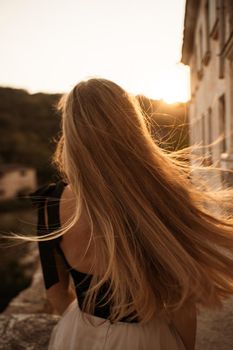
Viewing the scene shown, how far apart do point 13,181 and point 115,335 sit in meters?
47.7

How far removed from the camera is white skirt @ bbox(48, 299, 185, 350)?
4.53ft

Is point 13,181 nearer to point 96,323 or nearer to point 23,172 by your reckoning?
point 23,172

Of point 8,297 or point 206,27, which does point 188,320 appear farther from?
point 8,297

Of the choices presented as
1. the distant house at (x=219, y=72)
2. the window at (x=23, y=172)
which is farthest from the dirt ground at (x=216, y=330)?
the window at (x=23, y=172)

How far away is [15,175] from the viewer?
47562 mm

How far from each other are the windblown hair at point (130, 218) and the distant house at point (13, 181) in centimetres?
4558

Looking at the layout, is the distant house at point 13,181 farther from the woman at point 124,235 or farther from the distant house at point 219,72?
the woman at point 124,235

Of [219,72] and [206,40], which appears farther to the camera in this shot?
[206,40]

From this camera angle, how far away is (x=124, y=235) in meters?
1.32

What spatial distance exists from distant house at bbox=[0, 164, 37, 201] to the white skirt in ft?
149

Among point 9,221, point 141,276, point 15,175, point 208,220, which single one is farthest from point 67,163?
point 15,175

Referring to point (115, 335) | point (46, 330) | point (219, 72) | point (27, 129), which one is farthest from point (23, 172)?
point (115, 335)

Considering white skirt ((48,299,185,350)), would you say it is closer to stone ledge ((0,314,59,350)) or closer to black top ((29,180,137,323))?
black top ((29,180,137,323))

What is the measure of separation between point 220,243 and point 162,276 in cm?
31
